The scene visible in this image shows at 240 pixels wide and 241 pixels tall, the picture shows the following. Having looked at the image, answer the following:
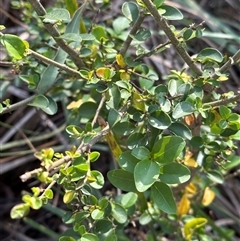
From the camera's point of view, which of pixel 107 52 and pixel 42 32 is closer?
pixel 107 52

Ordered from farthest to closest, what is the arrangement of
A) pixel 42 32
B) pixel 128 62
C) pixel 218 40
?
1. pixel 218 40
2. pixel 42 32
3. pixel 128 62

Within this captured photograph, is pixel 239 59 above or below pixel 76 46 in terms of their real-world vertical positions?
above

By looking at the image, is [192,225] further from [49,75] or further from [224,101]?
[49,75]

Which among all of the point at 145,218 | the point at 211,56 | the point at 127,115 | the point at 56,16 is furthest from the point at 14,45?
the point at 145,218

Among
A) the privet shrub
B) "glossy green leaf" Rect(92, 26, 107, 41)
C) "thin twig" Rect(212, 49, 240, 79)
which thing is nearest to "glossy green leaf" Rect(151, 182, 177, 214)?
the privet shrub

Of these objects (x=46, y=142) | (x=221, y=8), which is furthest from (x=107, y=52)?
(x=221, y=8)

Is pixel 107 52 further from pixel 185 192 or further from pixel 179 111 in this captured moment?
pixel 185 192

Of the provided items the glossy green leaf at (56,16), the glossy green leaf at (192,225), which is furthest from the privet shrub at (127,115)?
the glossy green leaf at (192,225)
